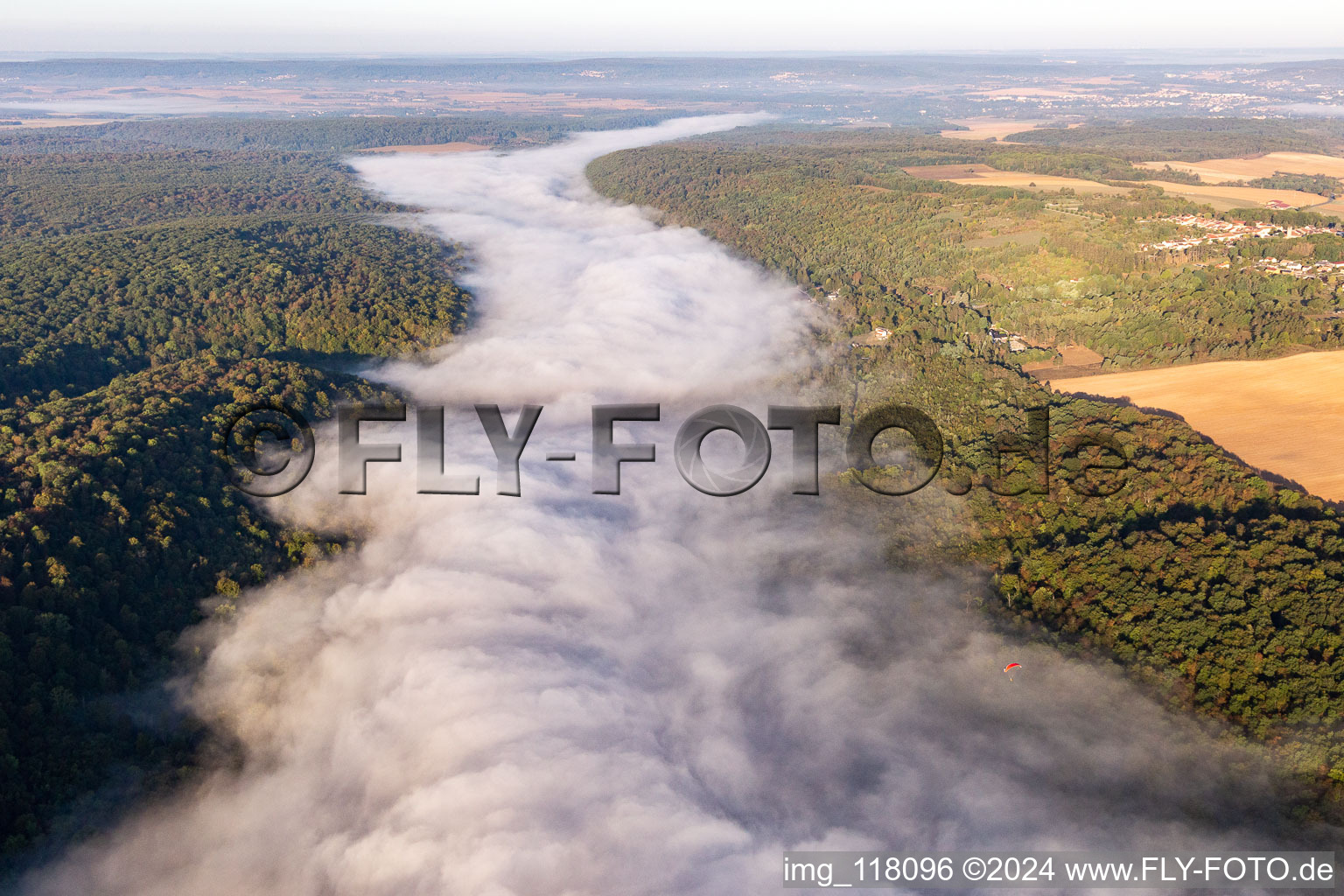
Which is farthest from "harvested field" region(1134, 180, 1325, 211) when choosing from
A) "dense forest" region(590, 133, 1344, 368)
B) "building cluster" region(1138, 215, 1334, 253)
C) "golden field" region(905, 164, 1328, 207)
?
"building cluster" region(1138, 215, 1334, 253)

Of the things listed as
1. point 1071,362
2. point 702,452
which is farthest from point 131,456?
point 1071,362

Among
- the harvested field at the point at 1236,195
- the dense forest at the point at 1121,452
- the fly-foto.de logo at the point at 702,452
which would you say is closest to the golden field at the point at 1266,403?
the dense forest at the point at 1121,452

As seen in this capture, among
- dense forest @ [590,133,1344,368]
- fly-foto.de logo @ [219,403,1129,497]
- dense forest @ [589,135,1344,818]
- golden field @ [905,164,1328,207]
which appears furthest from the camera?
golden field @ [905,164,1328,207]

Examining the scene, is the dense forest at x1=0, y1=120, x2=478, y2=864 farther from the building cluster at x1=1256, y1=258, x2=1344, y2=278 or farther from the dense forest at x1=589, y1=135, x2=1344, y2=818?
the building cluster at x1=1256, y1=258, x2=1344, y2=278

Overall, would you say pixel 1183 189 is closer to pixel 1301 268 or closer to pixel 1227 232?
pixel 1227 232

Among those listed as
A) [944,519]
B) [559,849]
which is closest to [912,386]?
[944,519]

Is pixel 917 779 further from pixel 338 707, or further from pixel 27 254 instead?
pixel 27 254

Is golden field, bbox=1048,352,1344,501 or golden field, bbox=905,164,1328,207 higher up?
golden field, bbox=905,164,1328,207
